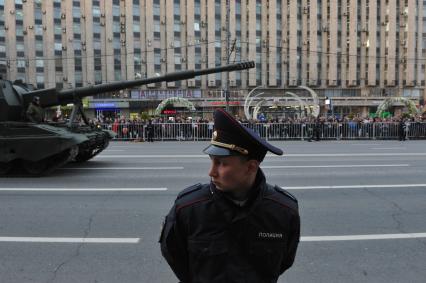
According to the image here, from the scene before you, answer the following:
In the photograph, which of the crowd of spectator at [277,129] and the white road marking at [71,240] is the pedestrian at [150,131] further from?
the white road marking at [71,240]

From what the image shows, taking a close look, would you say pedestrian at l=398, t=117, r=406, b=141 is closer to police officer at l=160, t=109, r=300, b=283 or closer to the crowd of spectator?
the crowd of spectator

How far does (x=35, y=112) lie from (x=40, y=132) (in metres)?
1.10

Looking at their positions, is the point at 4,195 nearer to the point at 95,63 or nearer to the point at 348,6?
the point at 95,63

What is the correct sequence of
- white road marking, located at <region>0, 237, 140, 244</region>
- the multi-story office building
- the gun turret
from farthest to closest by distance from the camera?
the multi-story office building, the gun turret, white road marking, located at <region>0, 237, 140, 244</region>

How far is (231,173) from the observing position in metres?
1.94

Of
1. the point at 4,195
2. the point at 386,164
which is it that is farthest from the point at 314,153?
the point at 4,195

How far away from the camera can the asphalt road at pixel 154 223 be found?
449 cm

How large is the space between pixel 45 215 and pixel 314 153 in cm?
1132

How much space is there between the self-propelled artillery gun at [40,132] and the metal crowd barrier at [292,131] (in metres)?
12.1

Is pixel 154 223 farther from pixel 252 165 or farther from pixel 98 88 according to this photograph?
pixel 98 88

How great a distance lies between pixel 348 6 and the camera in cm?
7038

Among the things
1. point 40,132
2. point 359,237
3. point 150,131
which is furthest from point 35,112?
point 150,131

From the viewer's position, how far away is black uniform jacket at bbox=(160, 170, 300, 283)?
6.28 feet

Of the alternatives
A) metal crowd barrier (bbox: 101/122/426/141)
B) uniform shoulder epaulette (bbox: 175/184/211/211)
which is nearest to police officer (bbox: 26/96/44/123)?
uniform shoulder epaulette (bbox: 175/184/211/211)
